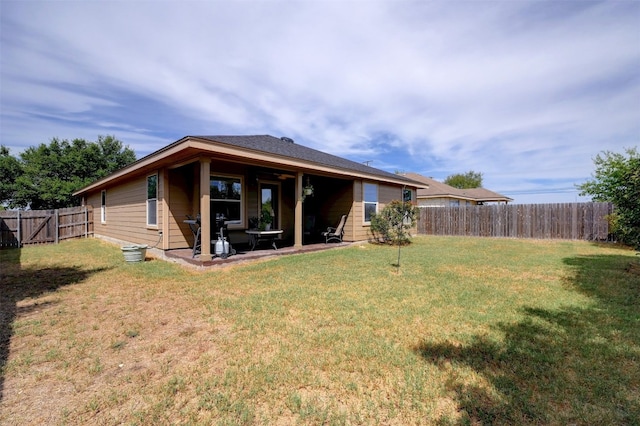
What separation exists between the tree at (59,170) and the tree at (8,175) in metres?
0.38

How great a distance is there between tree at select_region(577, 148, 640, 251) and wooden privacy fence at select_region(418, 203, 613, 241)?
0.83 meters

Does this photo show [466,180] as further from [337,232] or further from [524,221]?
[337,232]

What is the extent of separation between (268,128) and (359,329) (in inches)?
563

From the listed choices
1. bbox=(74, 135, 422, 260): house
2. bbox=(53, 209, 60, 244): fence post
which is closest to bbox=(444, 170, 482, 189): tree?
bbox=(74, 135, 422, 260): house

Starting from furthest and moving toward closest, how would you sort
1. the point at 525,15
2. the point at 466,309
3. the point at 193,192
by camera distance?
the point at 193,192 < the point at 525,15 < the point at 466,309

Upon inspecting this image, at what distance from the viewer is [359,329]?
3129 millimetres

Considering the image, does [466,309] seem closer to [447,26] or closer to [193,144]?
[193,144]

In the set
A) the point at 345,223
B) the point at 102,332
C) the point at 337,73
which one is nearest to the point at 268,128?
the point at 337,73

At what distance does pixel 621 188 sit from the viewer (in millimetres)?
→ 5582

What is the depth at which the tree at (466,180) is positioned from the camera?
4322 cm

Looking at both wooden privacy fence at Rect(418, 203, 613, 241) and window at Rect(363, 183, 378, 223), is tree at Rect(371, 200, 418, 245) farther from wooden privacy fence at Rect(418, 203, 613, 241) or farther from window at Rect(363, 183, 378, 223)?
wooden privacy fence at Rect(418, 203, 613, 241)

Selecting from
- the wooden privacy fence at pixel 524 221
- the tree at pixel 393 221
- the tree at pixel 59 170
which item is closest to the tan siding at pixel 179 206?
the tree at pixel 393 221

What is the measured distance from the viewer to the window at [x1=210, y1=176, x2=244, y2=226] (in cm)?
802

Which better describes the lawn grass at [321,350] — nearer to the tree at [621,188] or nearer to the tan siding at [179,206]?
the tree at [621,188]
